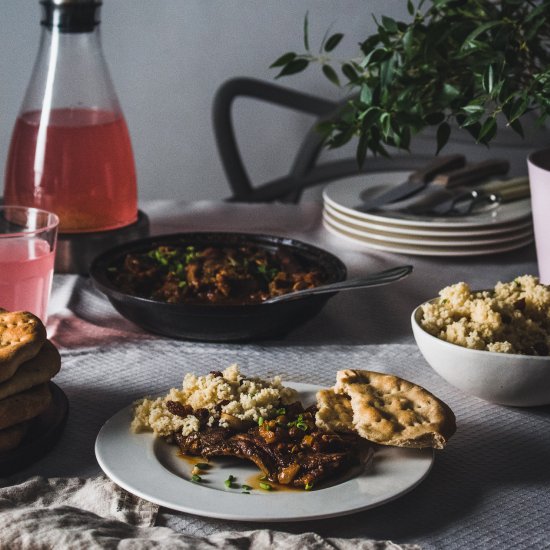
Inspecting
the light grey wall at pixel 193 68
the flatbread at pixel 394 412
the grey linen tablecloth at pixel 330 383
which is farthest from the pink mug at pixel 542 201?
the light grey wall at pixel 193 68

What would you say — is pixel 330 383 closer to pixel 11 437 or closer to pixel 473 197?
pixel 11 437

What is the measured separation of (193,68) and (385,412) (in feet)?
6.81

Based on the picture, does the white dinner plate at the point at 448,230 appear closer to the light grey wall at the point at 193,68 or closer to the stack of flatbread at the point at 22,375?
the stack of flatbread at the point at 22,375

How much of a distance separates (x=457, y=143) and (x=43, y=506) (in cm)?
224

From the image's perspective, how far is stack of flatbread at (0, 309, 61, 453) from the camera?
854 millimetres

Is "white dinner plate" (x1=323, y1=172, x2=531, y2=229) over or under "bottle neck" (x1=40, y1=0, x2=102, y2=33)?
under

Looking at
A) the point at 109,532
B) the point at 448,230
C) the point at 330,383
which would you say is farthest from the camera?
the point at 448,230

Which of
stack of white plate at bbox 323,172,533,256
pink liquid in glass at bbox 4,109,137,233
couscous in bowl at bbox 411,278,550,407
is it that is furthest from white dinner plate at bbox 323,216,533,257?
couscous in bowl at bbox 411,278,550,407

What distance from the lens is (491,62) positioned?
1.20 m

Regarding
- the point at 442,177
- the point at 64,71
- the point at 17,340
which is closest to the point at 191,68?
A: the point at 442,177

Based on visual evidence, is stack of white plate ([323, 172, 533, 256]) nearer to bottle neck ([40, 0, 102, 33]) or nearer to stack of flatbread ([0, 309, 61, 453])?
bottle neck ([40, 0, 102, 33])

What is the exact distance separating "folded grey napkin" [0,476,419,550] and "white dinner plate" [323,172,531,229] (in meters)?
0.87

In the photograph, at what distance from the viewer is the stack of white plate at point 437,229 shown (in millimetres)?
1555

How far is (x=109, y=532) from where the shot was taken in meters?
0.75
